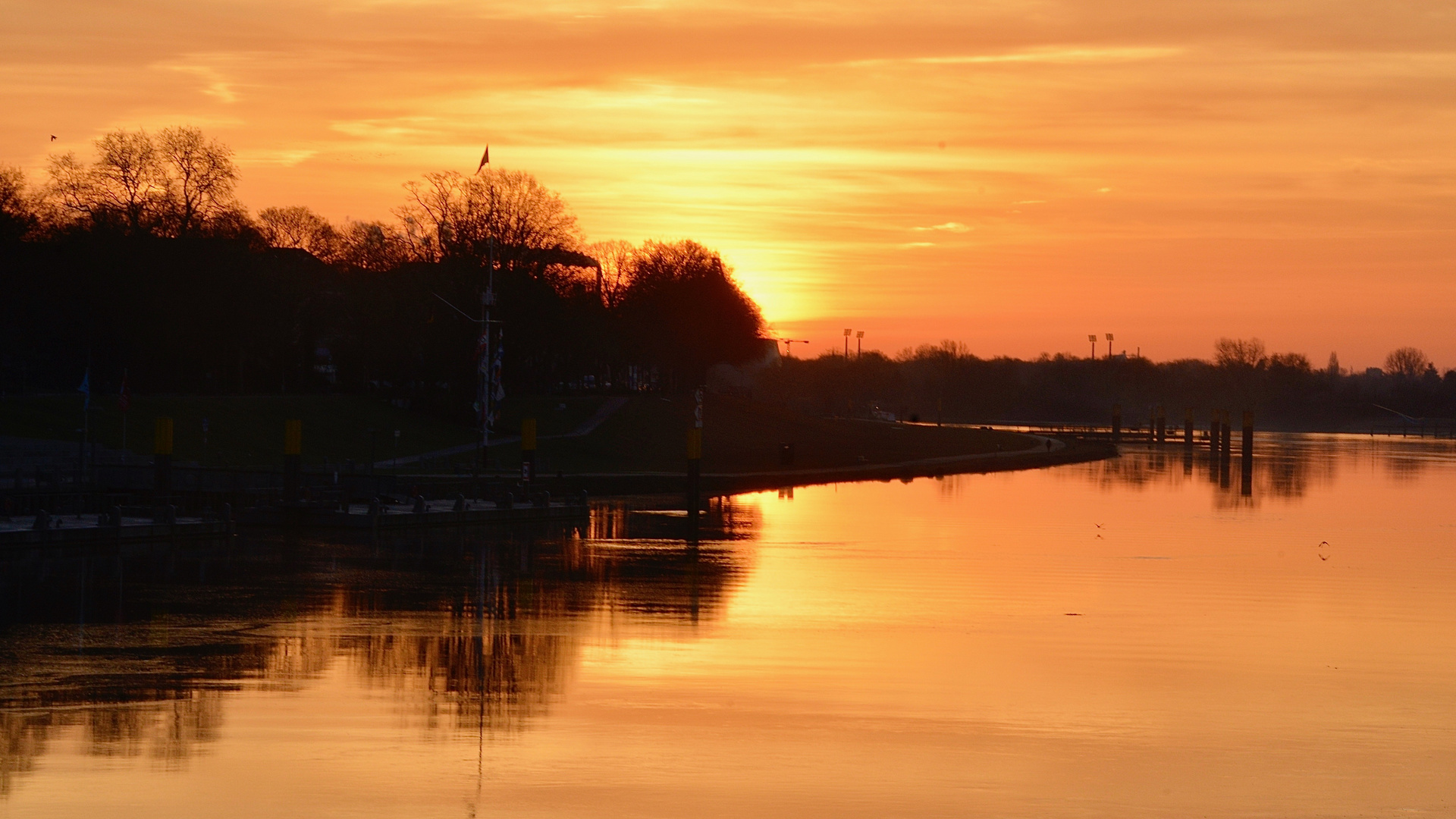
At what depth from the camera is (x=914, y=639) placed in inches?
1116

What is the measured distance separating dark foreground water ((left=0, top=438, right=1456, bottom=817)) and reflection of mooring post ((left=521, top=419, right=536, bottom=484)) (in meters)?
12.6

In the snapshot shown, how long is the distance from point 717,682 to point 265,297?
8159 cm

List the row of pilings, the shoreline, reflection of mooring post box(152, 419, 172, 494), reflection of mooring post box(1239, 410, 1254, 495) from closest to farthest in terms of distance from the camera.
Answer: reflection of mooring post box(152, 419, 172, 494), the shoreline, reflection of mooring post box(1239, 410, 1254, 495), the row of pilings

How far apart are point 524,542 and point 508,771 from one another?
28.0 metres

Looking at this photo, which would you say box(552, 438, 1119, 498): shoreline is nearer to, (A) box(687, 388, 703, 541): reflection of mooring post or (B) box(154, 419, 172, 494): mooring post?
(A) box(687, 388, 703, 541): reflection of mooring post

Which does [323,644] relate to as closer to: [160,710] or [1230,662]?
[160,710]

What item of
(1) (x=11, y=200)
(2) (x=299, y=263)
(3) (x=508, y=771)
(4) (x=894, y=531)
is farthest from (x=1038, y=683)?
(2) (x=299, y=263)

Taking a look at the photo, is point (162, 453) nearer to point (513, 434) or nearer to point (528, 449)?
point (528, 449)

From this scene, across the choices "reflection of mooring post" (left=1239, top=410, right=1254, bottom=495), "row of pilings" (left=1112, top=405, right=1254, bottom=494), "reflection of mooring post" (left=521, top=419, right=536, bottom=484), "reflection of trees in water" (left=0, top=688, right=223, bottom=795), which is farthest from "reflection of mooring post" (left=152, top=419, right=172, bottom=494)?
"reflection of mooring post" (left=1239, top=410, right=1254, bottom=495)

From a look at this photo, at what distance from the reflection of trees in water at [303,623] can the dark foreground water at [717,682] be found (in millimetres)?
113

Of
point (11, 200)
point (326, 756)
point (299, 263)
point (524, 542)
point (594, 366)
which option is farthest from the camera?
point (594, 366)

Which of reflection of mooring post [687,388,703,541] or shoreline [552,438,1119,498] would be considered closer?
reflection of mooring post [687,388,703,541]

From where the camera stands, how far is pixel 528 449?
200 ft

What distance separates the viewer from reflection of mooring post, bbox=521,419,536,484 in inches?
2323
